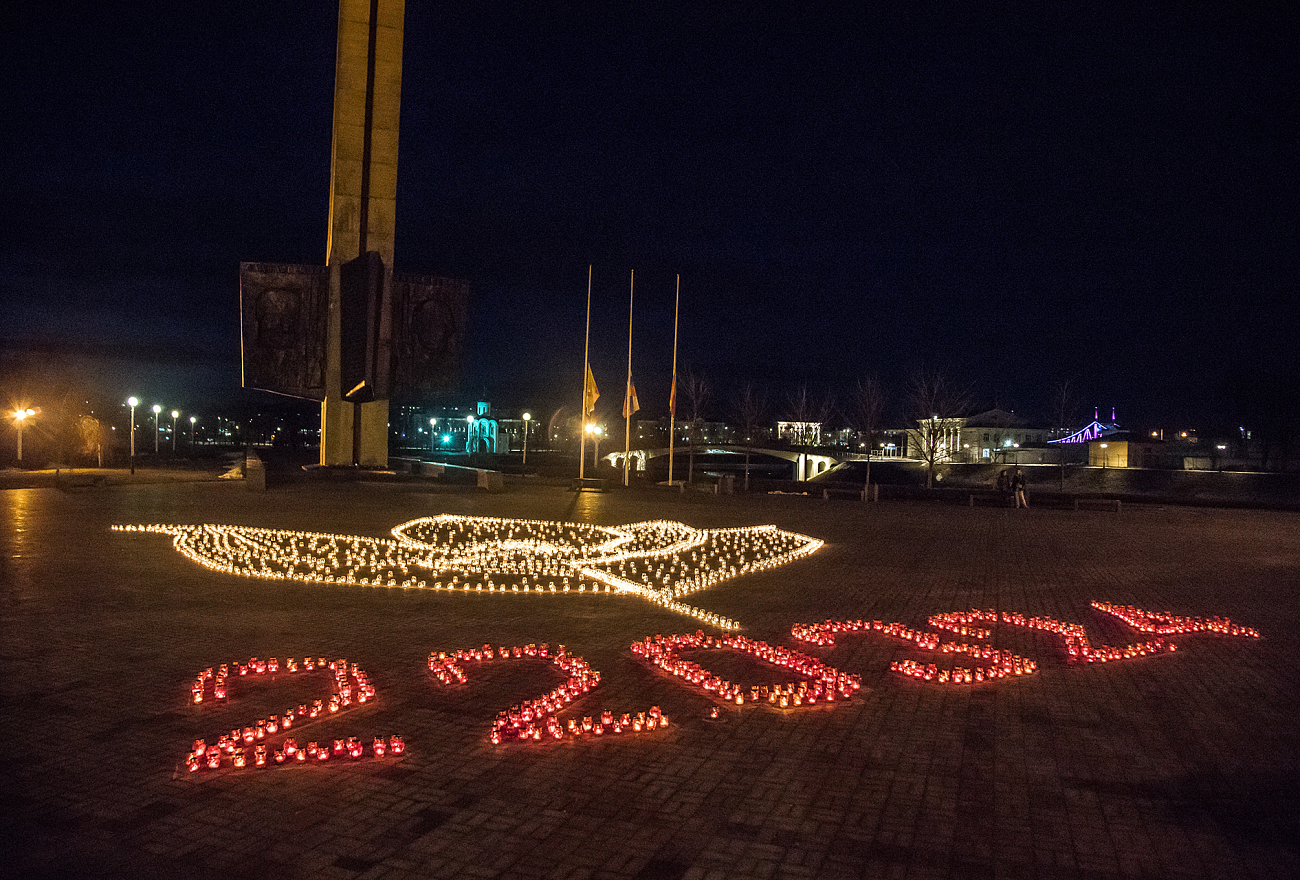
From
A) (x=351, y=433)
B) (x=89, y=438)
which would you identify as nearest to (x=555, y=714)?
(x=351, y=433)

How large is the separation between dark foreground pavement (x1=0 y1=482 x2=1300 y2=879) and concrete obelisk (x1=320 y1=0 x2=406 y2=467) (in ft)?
51.0

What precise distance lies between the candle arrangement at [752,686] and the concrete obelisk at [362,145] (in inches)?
774

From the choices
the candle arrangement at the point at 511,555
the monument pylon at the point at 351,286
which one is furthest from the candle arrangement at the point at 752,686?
the monument pylon at the point at 351,286

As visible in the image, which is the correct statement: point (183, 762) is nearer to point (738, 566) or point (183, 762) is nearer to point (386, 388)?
point (738, 566)

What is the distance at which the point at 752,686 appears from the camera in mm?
7848

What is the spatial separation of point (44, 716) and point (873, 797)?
249 inches

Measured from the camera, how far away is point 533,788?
544 cm

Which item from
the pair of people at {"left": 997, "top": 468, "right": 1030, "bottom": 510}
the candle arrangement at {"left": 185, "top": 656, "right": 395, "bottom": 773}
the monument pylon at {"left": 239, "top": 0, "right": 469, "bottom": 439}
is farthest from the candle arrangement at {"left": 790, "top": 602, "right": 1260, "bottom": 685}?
the pair of people at {"left": 997, "top": 468, "right": 1030, "bottom": 510}

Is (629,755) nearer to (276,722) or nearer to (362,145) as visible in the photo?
(276,722)

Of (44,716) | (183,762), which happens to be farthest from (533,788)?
(44,716)

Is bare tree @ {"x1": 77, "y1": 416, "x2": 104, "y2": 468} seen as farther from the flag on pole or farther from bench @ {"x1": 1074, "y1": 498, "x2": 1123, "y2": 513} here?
bench @ {"x1": 1074, "y1": 498, "x2": 1123, "y2": 513}

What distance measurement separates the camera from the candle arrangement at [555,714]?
642 centimetres

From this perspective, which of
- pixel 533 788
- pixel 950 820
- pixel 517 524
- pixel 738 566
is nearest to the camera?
pixel 950 820

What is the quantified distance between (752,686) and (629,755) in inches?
82.5
